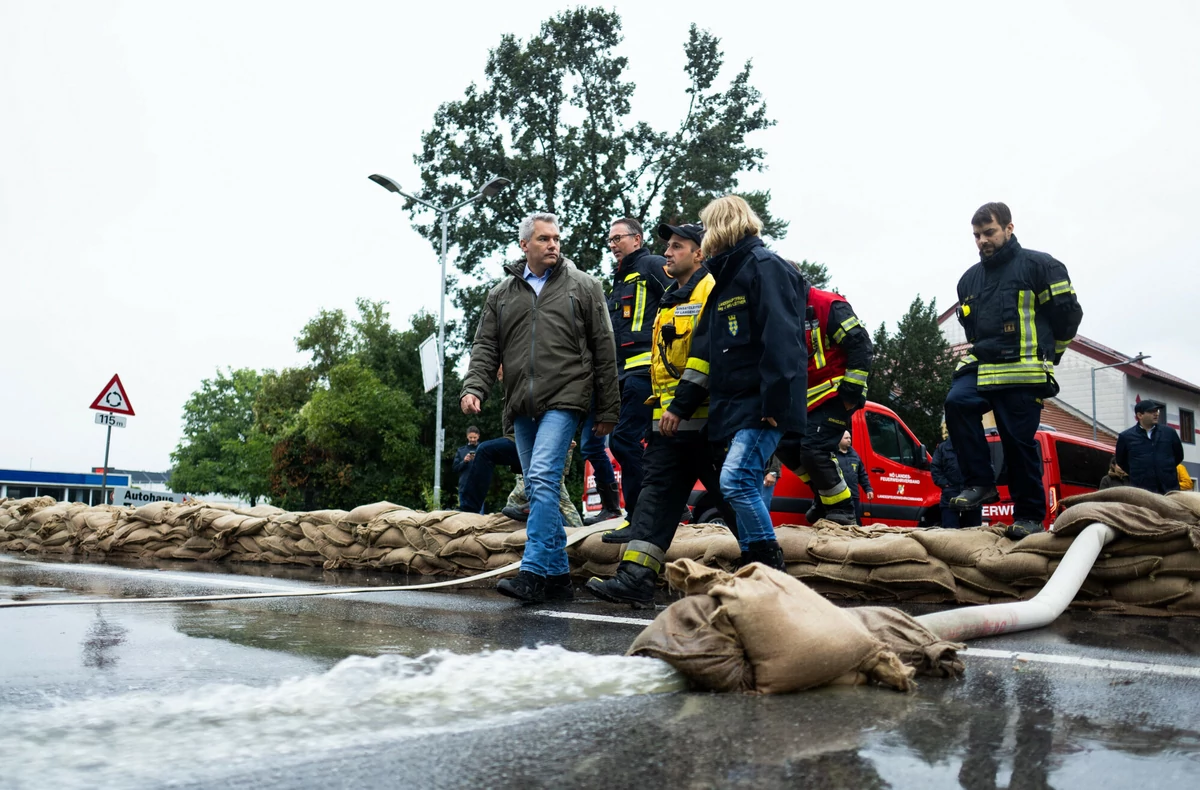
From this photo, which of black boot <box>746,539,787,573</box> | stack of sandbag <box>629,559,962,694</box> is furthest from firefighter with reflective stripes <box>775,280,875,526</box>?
stack of sandbag <box>629,559,962,694</box>

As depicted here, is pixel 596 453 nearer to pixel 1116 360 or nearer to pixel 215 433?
pixel 1116 360

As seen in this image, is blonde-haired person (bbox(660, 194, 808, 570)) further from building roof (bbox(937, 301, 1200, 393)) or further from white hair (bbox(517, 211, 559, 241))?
building roof (bbox(937, 301, 1200, 393))

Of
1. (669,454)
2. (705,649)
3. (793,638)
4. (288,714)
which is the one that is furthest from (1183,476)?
(288,714)

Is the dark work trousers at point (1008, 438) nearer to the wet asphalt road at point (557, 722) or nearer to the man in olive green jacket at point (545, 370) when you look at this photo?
the wet asphalt road at point (557, 722)

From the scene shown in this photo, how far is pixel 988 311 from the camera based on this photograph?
220 inches

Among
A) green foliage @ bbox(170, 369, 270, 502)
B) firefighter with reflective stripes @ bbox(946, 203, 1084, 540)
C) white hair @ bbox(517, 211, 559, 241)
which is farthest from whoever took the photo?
green foliage @ bbox(170, 369, 270, 502)

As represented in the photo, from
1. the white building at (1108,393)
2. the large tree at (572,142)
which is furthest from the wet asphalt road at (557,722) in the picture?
the white building at (1108,393)

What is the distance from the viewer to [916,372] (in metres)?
38.8

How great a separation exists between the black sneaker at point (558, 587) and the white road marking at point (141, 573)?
1569mm

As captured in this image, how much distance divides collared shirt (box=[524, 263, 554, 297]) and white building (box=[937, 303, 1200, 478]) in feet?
119

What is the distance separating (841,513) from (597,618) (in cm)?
298

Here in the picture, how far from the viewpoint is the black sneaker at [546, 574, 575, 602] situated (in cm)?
565

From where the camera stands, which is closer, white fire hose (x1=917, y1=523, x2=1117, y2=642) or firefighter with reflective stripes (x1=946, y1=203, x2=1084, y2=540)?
white fire hose (x1=917, y1=523, x2=1117, y2=642)

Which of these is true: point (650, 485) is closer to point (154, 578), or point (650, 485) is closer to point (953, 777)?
point (953, 777)
